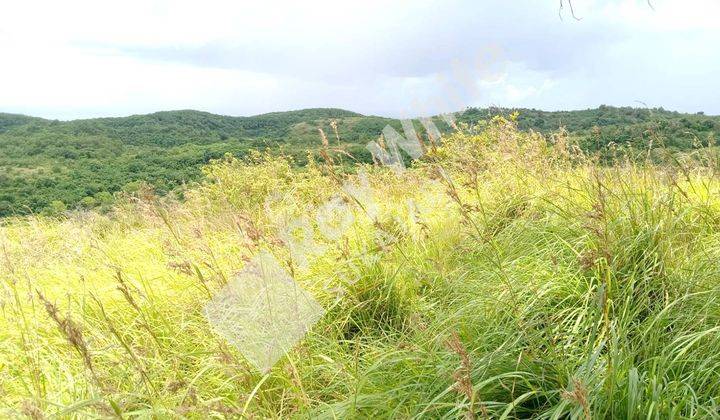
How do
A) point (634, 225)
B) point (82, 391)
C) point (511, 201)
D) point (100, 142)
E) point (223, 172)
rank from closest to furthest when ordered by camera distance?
point (82, 391) → point (634, 225) → point (511, 201) → point (223, 172) → point (100, 142)

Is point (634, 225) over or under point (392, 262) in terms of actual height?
over

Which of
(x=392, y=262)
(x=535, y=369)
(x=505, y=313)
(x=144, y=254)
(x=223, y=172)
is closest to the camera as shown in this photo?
(x=535, y=369)

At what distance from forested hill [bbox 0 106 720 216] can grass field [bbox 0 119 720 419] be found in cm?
123

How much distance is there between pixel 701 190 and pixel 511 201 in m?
1.56

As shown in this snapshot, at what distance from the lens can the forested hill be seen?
1284 centimetres

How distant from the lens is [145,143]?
1880 inches

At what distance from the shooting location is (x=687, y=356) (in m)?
1.90

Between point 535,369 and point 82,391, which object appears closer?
point 535,369

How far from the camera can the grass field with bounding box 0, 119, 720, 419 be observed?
1.67 m

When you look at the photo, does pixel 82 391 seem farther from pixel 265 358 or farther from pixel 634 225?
pixel 634 225

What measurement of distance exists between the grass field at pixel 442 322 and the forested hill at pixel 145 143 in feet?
4.04

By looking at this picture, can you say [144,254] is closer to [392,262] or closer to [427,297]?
[392,262]

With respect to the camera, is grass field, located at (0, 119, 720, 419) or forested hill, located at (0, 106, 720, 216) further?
forested hill, located at (0, 106, 720, 216)

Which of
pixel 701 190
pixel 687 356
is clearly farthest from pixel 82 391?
pixel 701 190
